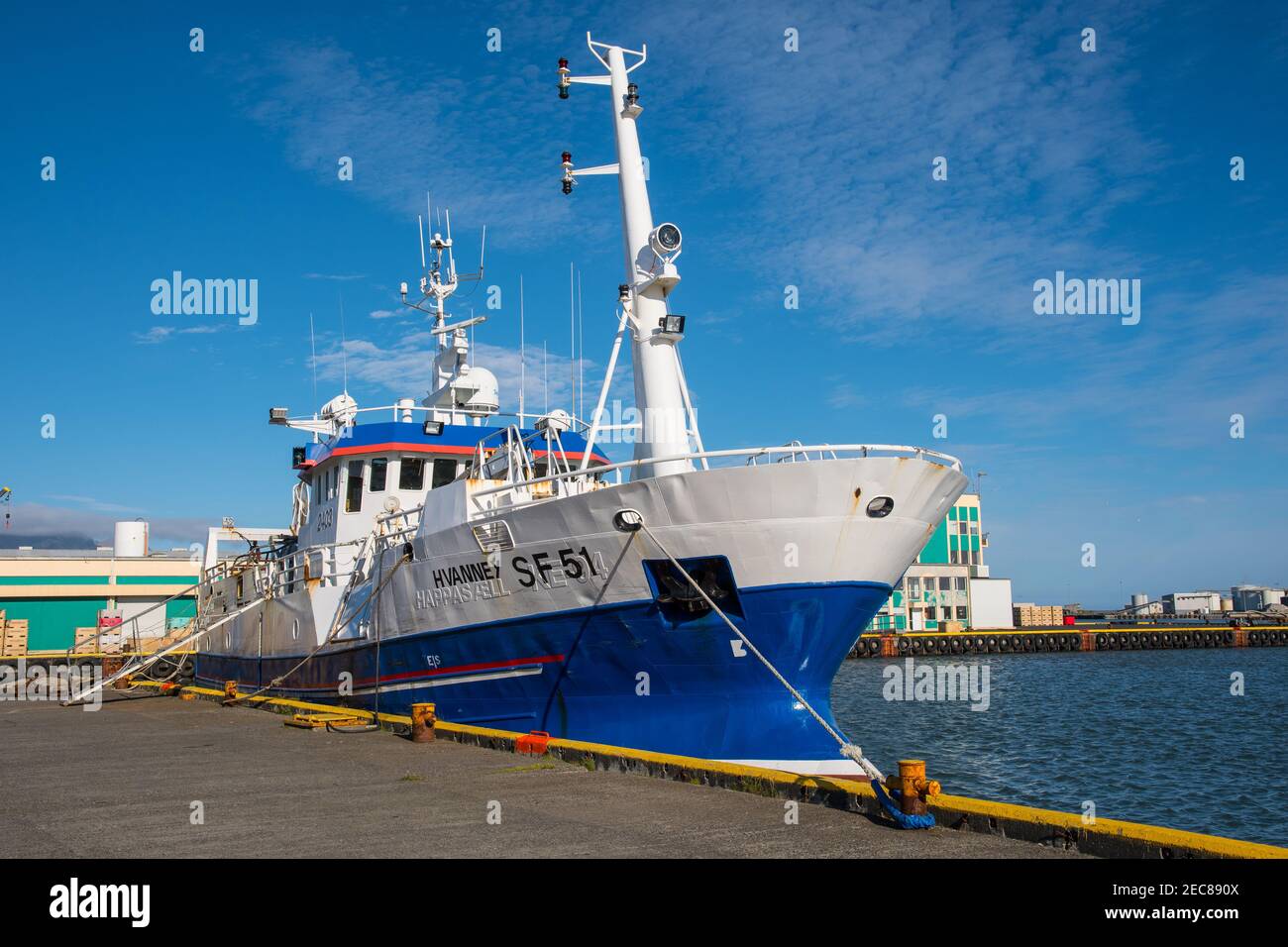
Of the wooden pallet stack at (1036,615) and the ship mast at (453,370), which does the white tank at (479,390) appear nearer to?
the ship mast at (453,370)

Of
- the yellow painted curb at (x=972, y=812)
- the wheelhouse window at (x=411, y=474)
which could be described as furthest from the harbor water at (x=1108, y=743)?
the wheelhouse window at (x=411, y=474)

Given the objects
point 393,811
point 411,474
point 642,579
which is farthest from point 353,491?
point 393,811

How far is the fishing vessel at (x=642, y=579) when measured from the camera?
10539 mm

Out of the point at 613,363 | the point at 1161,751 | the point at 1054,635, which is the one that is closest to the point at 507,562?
the point at 613,363

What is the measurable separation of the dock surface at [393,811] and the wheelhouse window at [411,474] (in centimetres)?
625

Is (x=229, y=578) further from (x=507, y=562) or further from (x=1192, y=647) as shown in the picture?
(x=1192, y=647)

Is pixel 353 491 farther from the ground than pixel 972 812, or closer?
farther from the ground

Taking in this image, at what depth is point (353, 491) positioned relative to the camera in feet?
59.4

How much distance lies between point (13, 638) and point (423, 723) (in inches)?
1523

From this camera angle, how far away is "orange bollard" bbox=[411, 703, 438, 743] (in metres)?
11.9

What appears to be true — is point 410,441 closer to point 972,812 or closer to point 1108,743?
point 972,812

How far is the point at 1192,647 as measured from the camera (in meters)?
65.9

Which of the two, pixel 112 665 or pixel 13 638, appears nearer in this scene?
pixel 112 665
